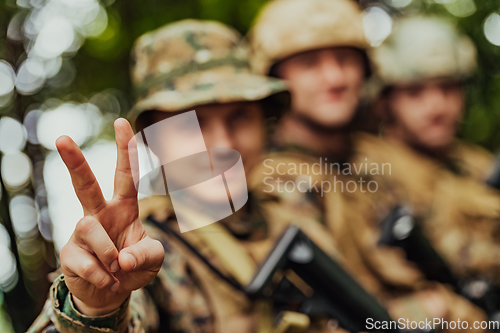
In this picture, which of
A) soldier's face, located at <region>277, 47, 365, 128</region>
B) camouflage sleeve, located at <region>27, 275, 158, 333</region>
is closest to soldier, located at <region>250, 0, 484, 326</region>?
soldier's face, located at <region>277, 47, 365, 128</region>

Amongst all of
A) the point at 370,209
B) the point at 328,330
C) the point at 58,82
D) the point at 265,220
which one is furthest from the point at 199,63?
the point at 58,82

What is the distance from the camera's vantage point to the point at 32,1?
2512 millimetres

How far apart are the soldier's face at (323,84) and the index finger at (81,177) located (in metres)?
1.45

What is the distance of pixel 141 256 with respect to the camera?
66 cm

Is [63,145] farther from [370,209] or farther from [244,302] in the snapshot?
[370,209]

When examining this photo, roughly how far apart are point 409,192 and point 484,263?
52 cm

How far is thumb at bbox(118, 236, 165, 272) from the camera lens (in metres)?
0.63

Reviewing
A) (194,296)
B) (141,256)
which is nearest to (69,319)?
(141,256)

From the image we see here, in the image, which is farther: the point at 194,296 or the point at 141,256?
the point at 194,296

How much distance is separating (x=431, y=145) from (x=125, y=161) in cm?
207

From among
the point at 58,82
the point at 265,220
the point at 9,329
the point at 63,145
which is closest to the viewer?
the point at 63,145

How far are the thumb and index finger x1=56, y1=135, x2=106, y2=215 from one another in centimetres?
10

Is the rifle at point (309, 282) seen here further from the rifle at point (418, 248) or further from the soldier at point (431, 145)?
the soldier at point (431, 145)

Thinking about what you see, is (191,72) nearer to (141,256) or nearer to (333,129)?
(141,256)
